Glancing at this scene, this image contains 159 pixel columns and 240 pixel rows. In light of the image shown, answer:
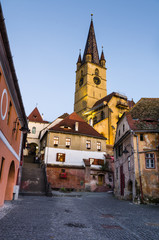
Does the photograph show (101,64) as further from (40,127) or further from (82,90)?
(40,127)

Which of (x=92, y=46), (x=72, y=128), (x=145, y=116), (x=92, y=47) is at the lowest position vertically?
(x=145, y=116)

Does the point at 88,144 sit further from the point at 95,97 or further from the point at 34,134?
the point at 95,97

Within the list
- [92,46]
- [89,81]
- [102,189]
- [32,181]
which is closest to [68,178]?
[102,189]

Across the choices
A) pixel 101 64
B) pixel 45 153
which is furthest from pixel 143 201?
pixel 101 64

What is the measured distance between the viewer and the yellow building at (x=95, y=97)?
168ft

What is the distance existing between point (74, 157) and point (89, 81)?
42121 mm

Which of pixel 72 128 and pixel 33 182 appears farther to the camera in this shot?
pixel 72 128

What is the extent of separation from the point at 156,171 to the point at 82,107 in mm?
49500

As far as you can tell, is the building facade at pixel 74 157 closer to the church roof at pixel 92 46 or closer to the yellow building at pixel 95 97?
the yellow building at pixel 95 97

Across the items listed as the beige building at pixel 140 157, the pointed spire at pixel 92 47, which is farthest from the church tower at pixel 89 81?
the beige building at pixel 140 157

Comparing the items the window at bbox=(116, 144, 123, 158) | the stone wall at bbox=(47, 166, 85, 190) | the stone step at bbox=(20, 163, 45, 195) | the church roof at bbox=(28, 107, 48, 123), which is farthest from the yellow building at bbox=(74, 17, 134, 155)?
the stone step at bbox=(20, 163, 45, 195)

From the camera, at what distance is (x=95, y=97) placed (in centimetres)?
6719

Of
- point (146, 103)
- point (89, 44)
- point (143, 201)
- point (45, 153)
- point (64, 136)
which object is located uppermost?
point (89, 44)

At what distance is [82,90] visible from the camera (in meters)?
69.8
